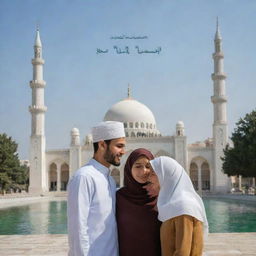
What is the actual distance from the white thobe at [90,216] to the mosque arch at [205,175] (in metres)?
35.9

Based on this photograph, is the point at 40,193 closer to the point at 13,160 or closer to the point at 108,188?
the point at 13,160

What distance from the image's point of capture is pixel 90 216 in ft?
7.66

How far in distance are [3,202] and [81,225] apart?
62.8 feet

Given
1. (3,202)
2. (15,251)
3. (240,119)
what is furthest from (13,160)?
(15,251)

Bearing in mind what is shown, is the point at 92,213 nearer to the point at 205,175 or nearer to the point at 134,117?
the point at 134,117

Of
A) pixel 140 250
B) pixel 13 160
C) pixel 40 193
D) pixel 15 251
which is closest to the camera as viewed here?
pixel 140 250

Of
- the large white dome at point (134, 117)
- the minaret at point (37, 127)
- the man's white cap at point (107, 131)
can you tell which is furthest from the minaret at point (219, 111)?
the man's white cap at point (107, 131)

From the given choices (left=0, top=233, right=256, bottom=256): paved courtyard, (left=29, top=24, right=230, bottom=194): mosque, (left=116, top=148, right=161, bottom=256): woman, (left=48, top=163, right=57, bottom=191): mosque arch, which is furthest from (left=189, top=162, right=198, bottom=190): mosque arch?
(left=116, top=148, right=161, bottom=256): woman

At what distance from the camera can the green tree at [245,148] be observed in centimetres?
2042

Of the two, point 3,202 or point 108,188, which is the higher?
A: point 108,188

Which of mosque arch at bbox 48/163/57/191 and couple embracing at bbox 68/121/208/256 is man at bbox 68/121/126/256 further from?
mosque arch at bbox 48/163/57/191

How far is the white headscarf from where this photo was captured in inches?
84.7

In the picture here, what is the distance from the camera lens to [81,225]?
2244 mm

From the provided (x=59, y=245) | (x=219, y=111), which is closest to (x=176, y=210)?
(x=59, y=245)
